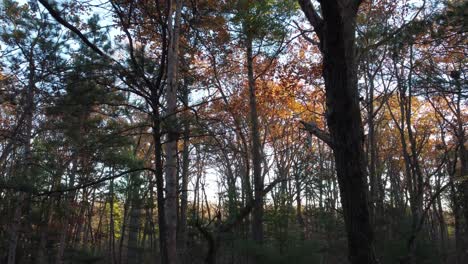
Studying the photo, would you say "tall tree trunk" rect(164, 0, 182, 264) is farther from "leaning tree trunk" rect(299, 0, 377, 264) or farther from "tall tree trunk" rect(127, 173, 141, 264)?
"tall tree trunk" rect(127, 173, 141, 264)

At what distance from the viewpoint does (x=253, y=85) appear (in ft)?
37.3

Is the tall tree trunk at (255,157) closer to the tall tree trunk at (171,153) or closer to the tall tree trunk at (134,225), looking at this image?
the tall tree trunk at (171,153)

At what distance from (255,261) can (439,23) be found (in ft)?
22.7

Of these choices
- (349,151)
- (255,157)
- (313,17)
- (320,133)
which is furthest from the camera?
(255,157)

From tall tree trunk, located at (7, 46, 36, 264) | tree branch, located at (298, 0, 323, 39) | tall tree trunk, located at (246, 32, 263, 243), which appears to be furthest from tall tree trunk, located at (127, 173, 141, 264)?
tree branch, located at (298, 0, 323, 39)

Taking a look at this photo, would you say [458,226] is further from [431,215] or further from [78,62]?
[78,62]

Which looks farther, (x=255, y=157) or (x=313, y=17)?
(x=255, y=157)

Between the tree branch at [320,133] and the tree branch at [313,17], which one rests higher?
the tree branch at [313,17]

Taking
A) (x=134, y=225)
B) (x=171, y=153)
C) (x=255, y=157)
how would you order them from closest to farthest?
(x=171, y=153), (x=255, y=157), (x=134, y=225)

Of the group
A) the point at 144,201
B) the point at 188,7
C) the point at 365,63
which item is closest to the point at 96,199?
the point at 144,201

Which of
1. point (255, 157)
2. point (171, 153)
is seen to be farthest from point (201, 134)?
point (255, 157)

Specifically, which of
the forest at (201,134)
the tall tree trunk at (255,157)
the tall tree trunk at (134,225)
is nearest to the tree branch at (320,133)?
the forest at (201,134)

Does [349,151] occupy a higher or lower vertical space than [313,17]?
lower

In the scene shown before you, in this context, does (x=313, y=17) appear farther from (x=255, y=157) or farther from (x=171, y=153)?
(x=255, y=157)
